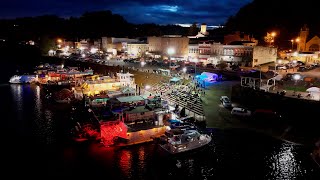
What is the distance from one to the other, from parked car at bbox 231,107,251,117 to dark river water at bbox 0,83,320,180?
8.46 ft

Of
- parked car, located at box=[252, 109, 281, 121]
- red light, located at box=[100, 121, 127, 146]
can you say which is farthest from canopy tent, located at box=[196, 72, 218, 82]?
red light, located at box=[100, 121, 127, 146]

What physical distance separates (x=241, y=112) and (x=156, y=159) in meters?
8.92

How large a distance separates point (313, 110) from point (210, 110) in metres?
7.93

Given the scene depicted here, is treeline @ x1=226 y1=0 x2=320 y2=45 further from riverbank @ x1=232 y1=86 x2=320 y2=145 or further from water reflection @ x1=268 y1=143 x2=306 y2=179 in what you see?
water reflection @ x1=268 y1=143 x2=306 y2=179

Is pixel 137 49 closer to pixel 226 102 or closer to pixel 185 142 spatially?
pixel 226 102

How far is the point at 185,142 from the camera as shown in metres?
18.8

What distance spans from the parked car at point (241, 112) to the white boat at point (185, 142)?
4.97m

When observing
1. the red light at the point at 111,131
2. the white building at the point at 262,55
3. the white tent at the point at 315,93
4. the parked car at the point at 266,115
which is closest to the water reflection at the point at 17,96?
the red light at the point at 111,131

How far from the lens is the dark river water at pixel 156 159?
650 inches

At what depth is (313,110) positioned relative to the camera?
73.2 ft

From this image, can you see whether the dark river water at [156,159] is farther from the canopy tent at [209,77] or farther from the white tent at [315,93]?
the canopy tent at [209,77]

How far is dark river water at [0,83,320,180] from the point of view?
54.2 feet

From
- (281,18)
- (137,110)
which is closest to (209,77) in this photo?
(137,110)

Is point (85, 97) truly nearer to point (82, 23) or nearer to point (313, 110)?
point (313, 110)
